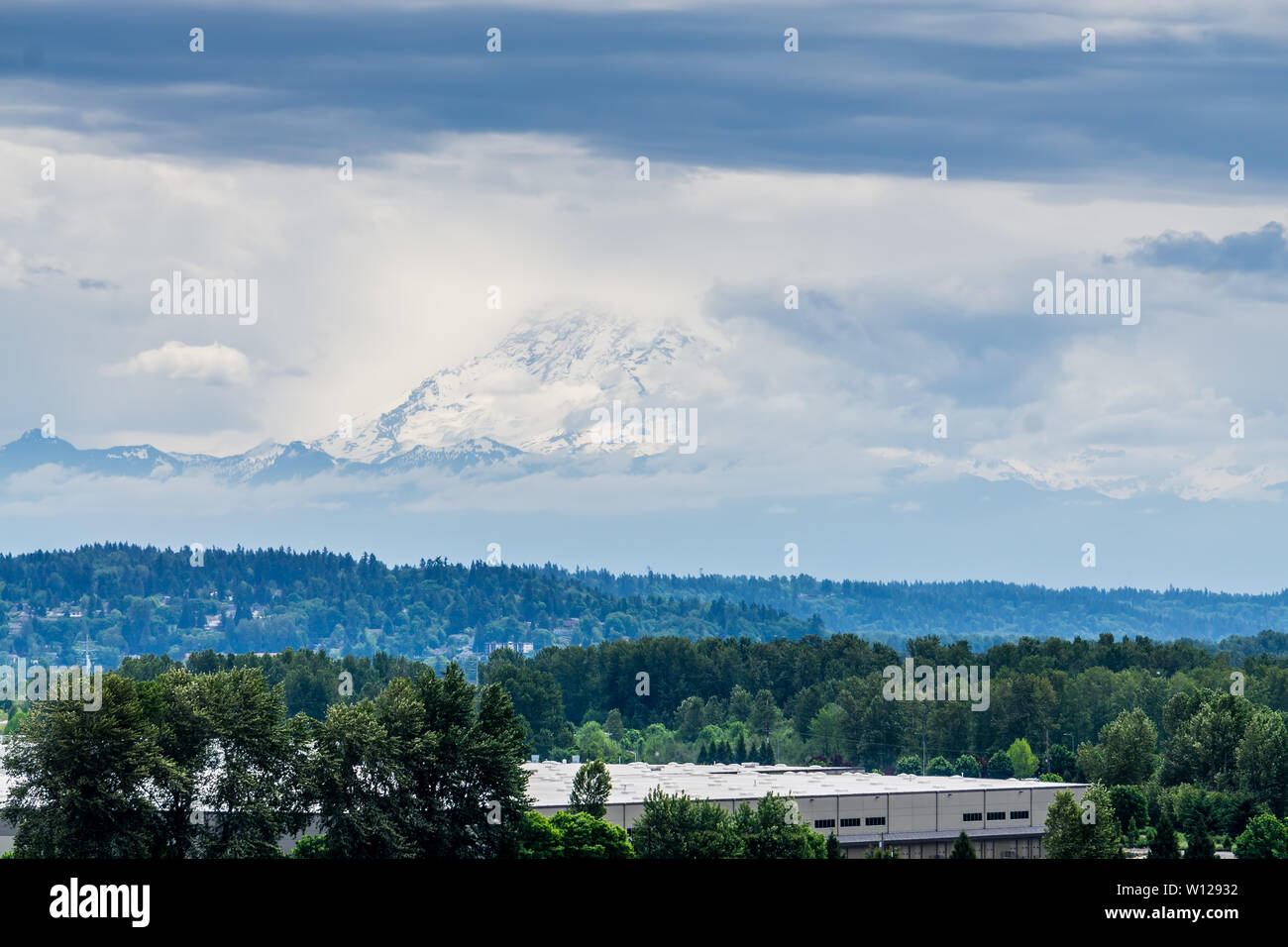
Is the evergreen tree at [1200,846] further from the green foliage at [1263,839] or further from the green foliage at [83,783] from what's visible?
the green foliage at [83,783]

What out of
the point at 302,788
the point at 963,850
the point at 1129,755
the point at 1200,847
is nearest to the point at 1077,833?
the point at 963,850

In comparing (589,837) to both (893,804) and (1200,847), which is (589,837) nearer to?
(893,804)

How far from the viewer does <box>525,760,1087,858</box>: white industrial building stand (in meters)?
151

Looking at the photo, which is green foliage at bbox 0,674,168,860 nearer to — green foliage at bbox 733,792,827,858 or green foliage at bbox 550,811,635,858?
green foliage at bbox 550,811,635,858

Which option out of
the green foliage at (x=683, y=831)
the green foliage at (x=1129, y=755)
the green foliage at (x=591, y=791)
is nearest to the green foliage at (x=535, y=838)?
the green foliage at (x=683, y=831)

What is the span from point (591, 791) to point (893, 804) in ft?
105

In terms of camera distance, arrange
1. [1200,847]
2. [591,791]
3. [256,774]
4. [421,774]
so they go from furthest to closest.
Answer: [1200,847], [591,791], [421,774], [256,774]

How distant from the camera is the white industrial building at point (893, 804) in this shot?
151250 millimetres

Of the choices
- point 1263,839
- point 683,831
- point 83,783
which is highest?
point 83,783

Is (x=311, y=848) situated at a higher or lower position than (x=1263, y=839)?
higher

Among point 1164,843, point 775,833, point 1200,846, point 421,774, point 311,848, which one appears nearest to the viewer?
point 311,848

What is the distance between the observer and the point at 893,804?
511 feet
